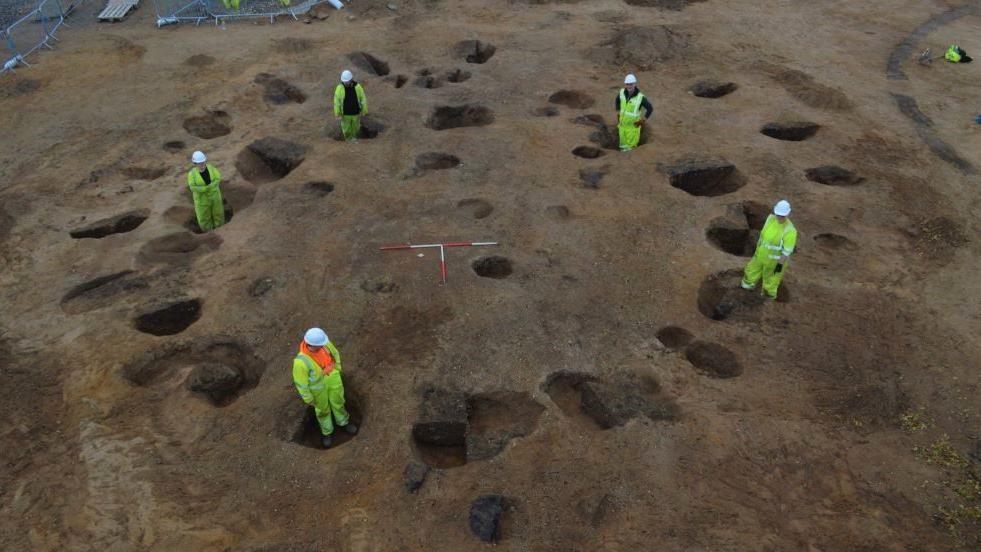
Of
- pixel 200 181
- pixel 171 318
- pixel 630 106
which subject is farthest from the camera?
pixel 630 106

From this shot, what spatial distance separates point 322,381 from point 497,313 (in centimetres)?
295

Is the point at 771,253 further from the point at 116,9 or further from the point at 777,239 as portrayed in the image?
the point at 116,9

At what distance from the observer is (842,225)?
463 inches

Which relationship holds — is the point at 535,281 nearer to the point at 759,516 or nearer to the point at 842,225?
the point at 759,516

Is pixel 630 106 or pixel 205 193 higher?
pixel 630 106

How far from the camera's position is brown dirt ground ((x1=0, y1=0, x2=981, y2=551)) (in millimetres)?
7352

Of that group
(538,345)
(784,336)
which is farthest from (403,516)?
(784,336)

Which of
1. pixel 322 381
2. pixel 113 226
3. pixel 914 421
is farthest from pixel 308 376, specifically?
pixel 914 421

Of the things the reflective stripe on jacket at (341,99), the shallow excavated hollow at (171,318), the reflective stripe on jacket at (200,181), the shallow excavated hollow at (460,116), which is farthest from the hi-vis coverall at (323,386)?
the shallow excavated hollow at (460,116)

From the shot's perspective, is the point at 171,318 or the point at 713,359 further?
the point at 171,318

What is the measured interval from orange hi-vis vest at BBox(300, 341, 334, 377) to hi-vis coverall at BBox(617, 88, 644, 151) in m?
8.55

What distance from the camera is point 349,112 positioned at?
1410 cm

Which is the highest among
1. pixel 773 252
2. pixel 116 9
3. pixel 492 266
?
pixel 116 9

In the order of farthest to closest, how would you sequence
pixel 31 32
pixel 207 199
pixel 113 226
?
pixel 31 32
pixel 113 226
pixel 207 199
